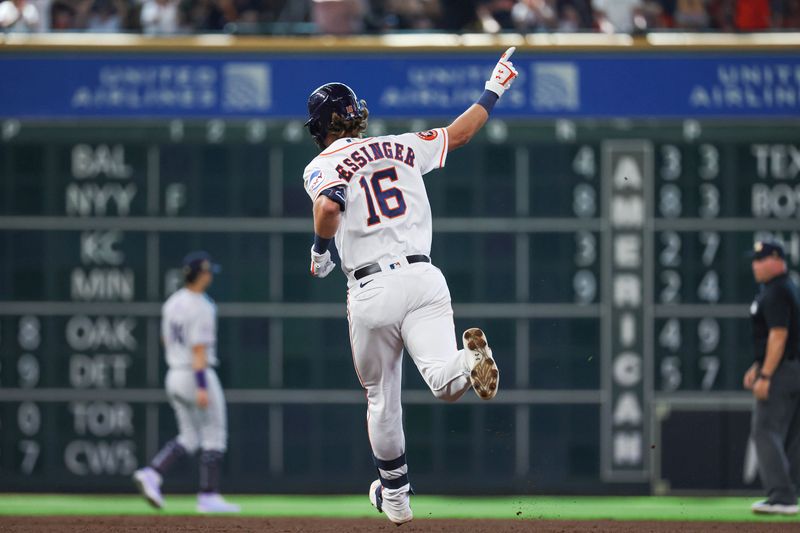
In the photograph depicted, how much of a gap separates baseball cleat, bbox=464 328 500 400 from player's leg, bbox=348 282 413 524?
0.51 metres

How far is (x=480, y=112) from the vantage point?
8398 millimetres

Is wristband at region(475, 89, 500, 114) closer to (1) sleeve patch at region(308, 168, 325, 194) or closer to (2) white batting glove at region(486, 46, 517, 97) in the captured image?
(2) white batting glove at region(486, 46, 517, 97)

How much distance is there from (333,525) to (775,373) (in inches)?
140

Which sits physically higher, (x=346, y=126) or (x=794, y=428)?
(x=346, y=126)

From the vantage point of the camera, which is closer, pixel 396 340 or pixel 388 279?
pixel 388 279

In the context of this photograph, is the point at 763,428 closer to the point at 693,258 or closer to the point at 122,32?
the point at 693,258

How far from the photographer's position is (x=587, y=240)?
13.0 meters

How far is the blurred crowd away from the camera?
45.0ft

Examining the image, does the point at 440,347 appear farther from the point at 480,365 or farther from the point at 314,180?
the point at 314,180

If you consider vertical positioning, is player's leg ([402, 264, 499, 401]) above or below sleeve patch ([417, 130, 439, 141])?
below

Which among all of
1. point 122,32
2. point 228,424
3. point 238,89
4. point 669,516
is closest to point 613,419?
point 669,516

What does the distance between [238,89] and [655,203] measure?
3793mm

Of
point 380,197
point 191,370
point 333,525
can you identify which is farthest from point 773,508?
point 380,197


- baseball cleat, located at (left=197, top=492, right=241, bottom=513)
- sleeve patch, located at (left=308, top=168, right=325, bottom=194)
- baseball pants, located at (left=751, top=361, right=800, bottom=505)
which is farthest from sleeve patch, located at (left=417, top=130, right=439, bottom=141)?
baseball cleat, located at (left=197, top=492, right=241, bottom=513)
